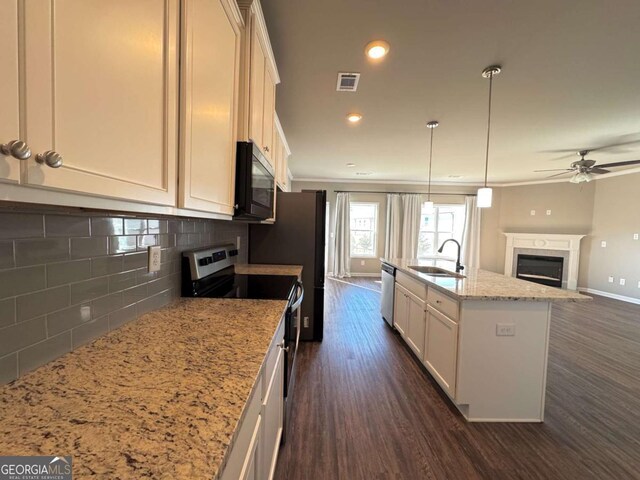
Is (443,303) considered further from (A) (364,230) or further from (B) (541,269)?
(B) (541,269)

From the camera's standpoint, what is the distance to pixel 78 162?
53cm

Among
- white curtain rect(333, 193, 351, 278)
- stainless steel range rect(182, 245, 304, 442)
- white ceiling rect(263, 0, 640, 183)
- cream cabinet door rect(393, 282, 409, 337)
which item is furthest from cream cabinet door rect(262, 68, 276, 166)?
white curtain rect(333, 193, 351, 278)

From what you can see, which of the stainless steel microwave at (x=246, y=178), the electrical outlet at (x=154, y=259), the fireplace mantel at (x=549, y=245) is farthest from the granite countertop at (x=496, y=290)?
the fireplace mantel at (x=549, y=245)

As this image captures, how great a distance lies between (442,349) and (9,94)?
242 cm

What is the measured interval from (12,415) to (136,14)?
37.0 inches

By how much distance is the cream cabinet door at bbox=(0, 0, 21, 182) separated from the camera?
41 cm

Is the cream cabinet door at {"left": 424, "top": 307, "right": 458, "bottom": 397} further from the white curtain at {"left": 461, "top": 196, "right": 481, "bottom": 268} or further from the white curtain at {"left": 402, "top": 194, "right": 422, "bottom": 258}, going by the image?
the white curtain at {"left": 461, "top": 196, "right": 481, "bottom": 268}

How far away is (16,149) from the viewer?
409mm

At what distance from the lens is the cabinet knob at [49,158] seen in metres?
0.45

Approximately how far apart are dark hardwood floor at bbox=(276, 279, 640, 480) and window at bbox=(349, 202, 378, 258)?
455 cm

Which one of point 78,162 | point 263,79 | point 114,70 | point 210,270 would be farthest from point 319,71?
point 78,162

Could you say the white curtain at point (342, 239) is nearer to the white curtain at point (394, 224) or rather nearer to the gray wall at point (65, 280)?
the white curtain at point (394, 224)

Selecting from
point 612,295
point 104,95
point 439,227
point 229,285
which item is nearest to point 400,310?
point 229,285

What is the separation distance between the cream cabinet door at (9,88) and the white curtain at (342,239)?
267 inches
